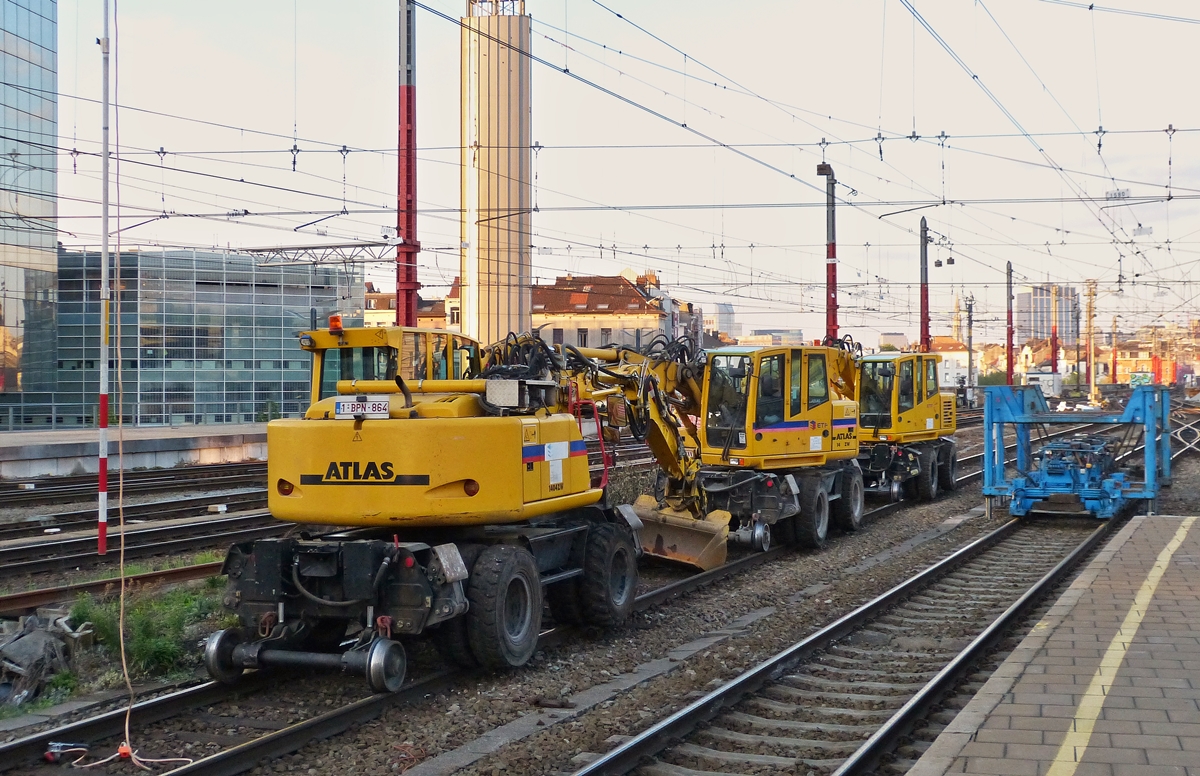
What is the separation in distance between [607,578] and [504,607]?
5.59 ft

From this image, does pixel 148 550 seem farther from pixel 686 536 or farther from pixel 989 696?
pixel 989 696

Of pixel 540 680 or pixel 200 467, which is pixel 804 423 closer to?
pixel 540 680

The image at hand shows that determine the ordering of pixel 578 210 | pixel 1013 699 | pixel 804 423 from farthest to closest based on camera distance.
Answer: pixel 578 210, pixel 804 423, pixel 1013 699

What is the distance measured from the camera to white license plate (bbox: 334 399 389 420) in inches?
340

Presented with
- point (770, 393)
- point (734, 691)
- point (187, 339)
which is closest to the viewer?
point (734, 691)

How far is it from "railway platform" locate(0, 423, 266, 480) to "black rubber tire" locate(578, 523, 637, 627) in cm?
1840

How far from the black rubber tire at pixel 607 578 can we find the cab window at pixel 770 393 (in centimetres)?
512

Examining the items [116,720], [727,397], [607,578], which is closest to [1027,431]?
[727,397]

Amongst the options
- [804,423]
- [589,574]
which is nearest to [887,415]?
[804,423]

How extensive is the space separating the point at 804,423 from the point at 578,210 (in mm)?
15806

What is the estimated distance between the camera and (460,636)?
8797 millimetres

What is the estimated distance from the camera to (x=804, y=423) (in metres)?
16.1

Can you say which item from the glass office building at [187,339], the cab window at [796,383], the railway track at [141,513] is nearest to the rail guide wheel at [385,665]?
the cab window at [796,383]

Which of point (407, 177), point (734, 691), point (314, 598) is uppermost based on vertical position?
point (407, 177)
